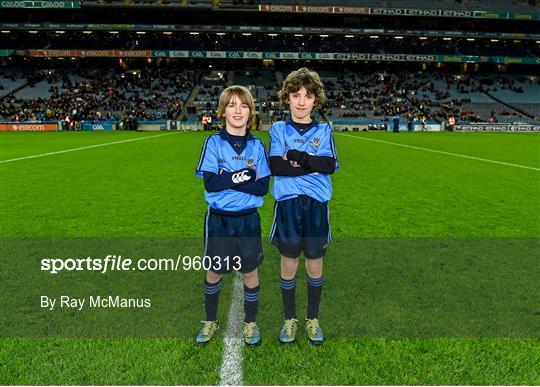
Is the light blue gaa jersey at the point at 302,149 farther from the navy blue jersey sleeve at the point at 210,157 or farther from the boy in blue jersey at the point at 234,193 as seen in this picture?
the navy blue jersey sleeve at the point at 210,157

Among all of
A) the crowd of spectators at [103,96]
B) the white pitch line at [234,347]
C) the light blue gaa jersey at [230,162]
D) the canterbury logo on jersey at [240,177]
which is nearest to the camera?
the white pitch line at [234,347]

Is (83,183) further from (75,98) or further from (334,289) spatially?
(75,98)

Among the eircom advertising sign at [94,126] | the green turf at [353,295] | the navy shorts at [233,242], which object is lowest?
the eircom advertising sign at [94,126]

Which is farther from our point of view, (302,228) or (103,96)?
(103,96)

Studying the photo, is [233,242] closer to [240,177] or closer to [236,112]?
[240,177]

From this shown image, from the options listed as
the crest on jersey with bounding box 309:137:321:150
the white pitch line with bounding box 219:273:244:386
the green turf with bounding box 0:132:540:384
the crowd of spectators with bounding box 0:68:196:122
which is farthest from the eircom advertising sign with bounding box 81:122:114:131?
the crest on jersey with bounding box 309:137:321:150

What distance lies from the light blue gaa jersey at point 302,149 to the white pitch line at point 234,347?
107 cm

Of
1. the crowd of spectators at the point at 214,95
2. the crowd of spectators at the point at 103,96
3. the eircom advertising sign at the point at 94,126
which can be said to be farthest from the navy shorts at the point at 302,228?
the crowd of spectators at the point at 103,96

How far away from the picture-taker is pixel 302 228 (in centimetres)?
301

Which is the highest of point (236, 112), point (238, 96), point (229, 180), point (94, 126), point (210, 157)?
point (238, 96)

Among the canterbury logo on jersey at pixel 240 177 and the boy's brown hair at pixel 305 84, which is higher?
the boy's brown hair at pixel 305 84

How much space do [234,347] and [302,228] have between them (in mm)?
954

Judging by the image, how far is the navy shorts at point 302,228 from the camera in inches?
118

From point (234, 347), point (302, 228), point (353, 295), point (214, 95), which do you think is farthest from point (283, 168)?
point (214, 95)
